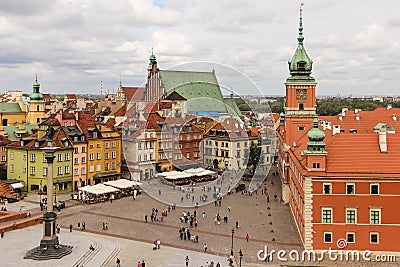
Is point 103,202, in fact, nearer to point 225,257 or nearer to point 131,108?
point 225,257

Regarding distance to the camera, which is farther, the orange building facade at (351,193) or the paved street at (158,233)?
the orange building facade at (351,193)

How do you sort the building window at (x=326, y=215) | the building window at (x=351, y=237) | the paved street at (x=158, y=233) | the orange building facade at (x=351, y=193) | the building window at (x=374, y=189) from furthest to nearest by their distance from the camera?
1. the building window at (x=326, y=215)
2. the building window at (x=351, y=237)
3. the building window at (x=374, y=189)
4. the orange building facade at (x=351, y=193)
5. the paved street at (x=158, y=233)

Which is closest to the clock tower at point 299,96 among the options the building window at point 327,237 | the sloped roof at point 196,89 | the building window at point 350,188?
the building window at point 350,188

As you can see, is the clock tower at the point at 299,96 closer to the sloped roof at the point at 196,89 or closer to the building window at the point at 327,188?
the building window at the point at 327,188

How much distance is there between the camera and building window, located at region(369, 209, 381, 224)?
37750mm

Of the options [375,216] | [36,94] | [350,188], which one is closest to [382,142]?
[350,188]

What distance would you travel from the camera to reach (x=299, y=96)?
61344 millimetres

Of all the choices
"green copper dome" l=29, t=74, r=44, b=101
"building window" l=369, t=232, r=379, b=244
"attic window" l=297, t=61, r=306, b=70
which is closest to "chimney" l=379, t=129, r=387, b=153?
"building window" l=369, t=232, r=379, b=244

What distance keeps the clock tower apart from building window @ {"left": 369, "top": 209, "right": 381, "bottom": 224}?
911 inches

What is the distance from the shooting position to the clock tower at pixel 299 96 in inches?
2394

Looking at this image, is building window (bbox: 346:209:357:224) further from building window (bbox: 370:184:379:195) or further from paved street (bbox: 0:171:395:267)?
paved street (bbox: 0:171:395:267)

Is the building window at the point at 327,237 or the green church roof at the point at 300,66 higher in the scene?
the green church roof at the point at 300,66

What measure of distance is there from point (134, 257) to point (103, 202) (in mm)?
22506

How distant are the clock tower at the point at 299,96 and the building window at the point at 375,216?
2315 centimetres
